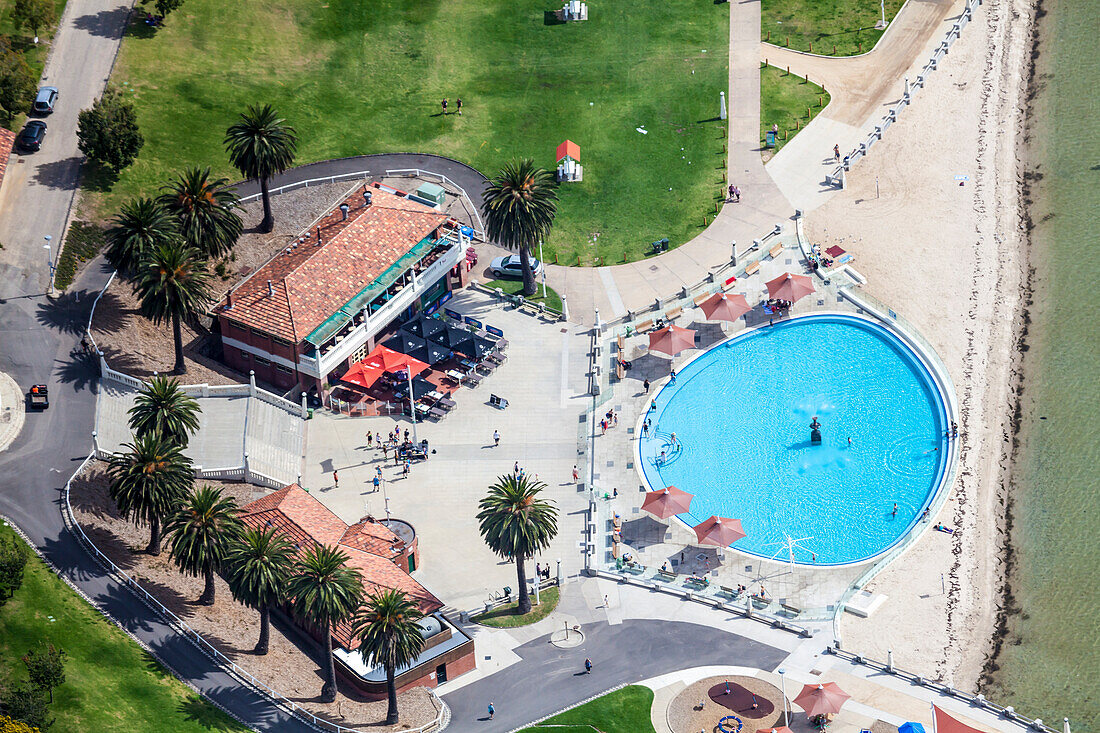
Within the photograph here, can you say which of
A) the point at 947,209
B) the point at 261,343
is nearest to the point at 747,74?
the point at 947,209

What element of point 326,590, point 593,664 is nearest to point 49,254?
point 326,590

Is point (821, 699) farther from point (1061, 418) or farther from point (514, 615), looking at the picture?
point (1061, 418)

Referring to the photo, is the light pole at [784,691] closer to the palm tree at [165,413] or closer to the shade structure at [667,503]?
the shade structure at [667,503]

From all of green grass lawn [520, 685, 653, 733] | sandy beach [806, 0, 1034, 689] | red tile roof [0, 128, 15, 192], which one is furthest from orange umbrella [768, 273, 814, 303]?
red tile roof [0, 128, 15, 192]

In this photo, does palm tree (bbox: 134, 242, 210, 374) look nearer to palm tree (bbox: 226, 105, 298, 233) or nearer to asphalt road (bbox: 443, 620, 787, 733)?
palm tree (bbox: 226, 105, 298, 233)

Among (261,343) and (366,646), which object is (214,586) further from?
(261,343)

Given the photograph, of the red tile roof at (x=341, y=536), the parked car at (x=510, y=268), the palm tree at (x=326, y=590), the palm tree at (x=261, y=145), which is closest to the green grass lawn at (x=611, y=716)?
the red tile roof at (x=341, y=536)
